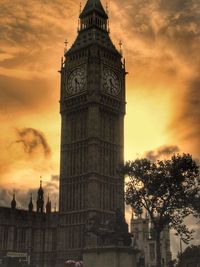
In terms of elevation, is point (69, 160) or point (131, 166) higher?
point (69, 160)

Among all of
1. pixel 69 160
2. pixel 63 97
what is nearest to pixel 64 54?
pixel 63 97

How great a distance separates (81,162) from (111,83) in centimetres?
2015

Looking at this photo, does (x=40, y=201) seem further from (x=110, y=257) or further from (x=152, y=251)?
(x=110, y=257)

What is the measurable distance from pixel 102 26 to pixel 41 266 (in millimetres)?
59233

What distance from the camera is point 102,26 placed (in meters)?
138

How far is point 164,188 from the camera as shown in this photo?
246ft

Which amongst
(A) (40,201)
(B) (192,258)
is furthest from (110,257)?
(A) (40,201)

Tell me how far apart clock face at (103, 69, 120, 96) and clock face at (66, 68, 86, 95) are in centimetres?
509

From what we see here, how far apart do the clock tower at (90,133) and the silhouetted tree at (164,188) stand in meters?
41.6

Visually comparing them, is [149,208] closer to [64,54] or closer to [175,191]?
[175,191]

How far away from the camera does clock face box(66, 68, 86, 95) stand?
422ft

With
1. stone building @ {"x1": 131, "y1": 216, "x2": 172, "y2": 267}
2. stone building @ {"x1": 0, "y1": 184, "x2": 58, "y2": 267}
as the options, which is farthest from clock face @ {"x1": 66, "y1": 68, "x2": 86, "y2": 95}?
stone building @ {"x1": 131, "y1": 216, "x2": 172, "y2": 267}

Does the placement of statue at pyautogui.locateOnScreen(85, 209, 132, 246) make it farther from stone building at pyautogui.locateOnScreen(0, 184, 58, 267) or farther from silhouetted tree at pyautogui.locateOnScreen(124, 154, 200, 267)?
stone building at pyautogui.locateOnScreen(0, 184, 58, 267)

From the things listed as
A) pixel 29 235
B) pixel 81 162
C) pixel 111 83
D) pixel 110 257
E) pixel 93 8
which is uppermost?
pixel 93 8
